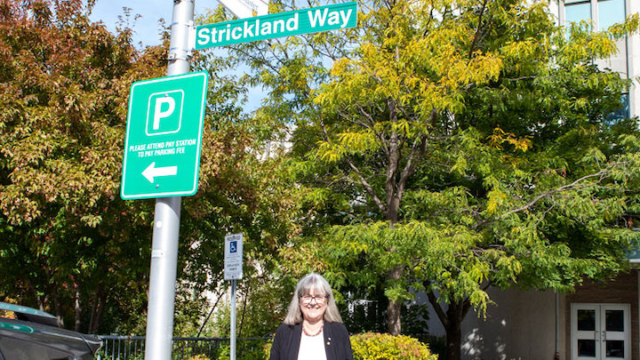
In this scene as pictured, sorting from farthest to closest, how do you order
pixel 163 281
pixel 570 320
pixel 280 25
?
pixel 570 320 → pixel 280 25 → pixel 163 281

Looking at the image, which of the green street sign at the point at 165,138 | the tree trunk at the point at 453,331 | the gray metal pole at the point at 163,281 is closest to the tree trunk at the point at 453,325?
the tree trunk at the point at 453,331

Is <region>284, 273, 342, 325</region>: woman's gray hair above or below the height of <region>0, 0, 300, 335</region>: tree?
below

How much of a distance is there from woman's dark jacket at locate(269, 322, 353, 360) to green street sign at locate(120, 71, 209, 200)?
120 centimetres

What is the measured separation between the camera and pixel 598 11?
21.3 meters

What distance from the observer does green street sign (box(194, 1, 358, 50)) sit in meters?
4.97

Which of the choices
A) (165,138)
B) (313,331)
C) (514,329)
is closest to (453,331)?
(514,329)

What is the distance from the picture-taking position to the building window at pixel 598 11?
824 inches

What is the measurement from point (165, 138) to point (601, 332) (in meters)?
22.7

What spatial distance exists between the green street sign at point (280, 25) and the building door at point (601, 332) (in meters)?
21.9

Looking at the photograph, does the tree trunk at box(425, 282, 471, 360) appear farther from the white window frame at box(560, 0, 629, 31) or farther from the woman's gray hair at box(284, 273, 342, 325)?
the woman's gray hair at box(284, 273, 342, 325)

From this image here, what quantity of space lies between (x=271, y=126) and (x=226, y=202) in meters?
3.00

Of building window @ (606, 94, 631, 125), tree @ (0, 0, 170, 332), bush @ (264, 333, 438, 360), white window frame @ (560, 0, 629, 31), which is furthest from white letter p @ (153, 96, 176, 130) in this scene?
white window frame @ (560, 0, 629, 31)

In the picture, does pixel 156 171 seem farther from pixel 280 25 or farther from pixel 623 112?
pixel 623 112

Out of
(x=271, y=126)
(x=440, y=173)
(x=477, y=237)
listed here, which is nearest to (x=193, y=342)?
(x=271, y=126)
